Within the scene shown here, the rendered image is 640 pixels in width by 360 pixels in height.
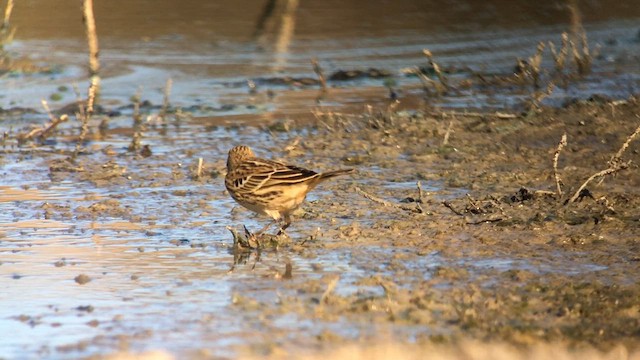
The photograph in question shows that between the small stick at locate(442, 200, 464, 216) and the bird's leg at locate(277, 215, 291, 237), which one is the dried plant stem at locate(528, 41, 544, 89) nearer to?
the small stick at locate(442, 200, 464, 216)

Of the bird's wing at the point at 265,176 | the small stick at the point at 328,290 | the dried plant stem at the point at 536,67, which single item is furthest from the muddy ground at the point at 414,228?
the dried plant stem at the point at 536,67

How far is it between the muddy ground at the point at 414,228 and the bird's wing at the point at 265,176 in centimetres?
39

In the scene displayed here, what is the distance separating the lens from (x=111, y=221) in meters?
8.52

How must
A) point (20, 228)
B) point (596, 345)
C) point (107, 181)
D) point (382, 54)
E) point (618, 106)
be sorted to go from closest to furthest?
1. point (596, 345)
2. point (20, 228)
3. point (107, 181)
4. point (618, 106)
5. point (382, 54)

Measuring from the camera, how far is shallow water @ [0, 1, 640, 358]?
19.5 feet

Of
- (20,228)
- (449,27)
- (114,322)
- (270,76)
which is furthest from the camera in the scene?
(449,27)

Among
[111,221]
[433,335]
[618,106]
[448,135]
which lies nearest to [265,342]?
[433,335]

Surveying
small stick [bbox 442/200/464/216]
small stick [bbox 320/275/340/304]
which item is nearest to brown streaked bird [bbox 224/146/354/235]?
small stick [bbox 442/200/464/216]

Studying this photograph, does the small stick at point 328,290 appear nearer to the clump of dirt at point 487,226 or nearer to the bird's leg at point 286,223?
the clump of dirt at point 487,226

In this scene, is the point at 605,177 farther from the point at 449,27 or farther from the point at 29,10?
the point at 29,10

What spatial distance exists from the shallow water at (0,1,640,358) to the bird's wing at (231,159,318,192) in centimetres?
41

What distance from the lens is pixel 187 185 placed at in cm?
977

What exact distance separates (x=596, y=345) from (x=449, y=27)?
1473 centimetres

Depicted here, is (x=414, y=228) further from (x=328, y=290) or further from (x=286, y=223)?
(x=328, y=290)
